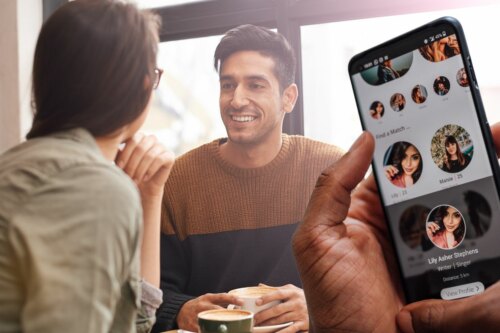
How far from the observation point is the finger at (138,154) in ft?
3.39

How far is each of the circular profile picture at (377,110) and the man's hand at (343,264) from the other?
3cm

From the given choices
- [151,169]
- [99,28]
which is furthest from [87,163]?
[151,169]

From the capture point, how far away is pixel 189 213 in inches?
47.6

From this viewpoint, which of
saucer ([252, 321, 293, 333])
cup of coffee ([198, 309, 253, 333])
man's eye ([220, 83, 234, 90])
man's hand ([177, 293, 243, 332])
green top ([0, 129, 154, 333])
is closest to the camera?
green top ([0, 129, 154, 333])

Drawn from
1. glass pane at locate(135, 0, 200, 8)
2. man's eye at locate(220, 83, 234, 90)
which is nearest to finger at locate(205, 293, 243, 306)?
man's eye at locate(220, 83, 234, 90)

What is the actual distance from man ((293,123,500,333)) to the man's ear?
516mm

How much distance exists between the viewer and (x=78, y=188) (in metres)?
0.45

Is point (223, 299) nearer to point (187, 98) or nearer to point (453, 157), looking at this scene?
point (187, 98)

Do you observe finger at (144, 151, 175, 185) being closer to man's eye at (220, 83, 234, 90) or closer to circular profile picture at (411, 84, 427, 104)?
man's eye at (220, 83, 234, 90)

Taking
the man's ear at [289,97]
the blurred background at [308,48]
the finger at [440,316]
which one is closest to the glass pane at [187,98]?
the blurred background at [308,48]

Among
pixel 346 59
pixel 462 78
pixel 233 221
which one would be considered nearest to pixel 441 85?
pixel 462 78

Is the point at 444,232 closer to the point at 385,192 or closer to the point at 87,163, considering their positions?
the point at 385,192

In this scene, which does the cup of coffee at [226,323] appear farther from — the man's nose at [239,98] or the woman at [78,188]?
the man's nose at [239,98]

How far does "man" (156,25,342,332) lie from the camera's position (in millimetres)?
1141
